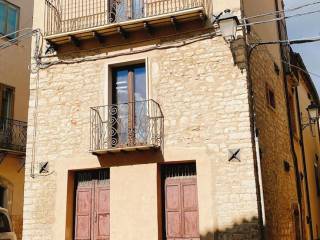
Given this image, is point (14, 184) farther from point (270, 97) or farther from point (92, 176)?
point (270, 97)

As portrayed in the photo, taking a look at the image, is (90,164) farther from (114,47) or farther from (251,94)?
(251,94)

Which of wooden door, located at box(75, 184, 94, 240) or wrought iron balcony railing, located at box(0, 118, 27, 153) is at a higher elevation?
wrought iron balcony railing, located at box(0, 118, 27, 153)

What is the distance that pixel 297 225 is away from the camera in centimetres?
1299

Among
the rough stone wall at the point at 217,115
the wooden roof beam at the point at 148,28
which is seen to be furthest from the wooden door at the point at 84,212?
the wooden roof beam at the point at 148,28

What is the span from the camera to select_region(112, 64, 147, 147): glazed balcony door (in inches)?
415

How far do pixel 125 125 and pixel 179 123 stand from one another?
4.64 feet

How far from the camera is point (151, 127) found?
405 inches

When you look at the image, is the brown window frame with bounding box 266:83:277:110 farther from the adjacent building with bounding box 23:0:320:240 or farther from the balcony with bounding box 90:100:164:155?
the balcony with bounding box 90:100:164:155

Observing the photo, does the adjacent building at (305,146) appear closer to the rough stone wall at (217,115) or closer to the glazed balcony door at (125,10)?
the rough stone wall at (217,115)

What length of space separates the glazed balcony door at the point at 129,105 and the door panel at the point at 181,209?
1.33m

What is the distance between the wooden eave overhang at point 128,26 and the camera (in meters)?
10.1

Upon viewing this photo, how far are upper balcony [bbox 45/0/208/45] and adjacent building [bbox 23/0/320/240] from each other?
3cm

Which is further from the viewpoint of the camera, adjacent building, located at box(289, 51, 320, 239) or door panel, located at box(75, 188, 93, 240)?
adjacent building, located at box(289, 51, 320, 239)

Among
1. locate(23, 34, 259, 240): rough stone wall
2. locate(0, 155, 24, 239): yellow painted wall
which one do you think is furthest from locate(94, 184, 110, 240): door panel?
locate(0, 155, 24, 239): yellow painted wall
